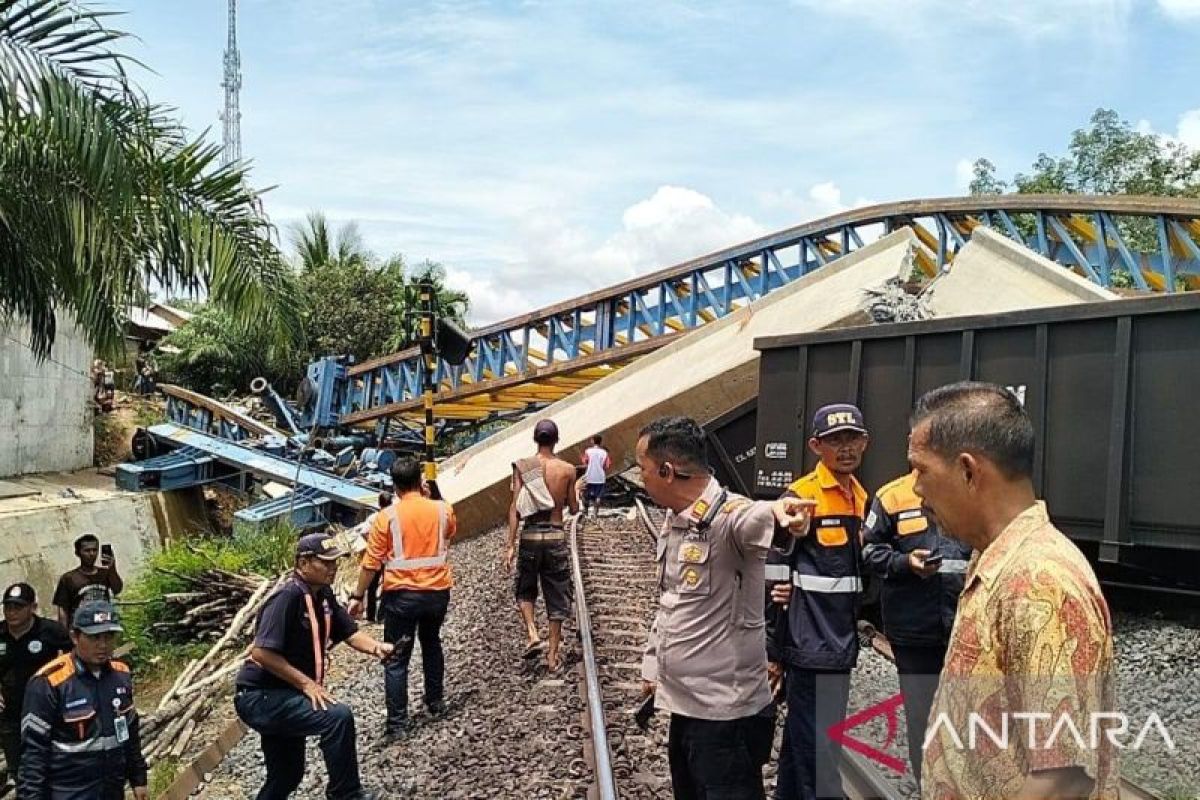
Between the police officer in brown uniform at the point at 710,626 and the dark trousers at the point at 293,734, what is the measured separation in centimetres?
191

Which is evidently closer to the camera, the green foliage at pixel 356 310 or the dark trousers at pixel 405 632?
the dark trousers at pixel 405 632

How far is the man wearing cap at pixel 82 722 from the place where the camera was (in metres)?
4.06

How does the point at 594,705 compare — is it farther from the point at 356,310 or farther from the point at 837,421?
the point at 356,310

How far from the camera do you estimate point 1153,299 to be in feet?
18.0

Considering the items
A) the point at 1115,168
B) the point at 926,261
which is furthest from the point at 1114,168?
the point at 926,261

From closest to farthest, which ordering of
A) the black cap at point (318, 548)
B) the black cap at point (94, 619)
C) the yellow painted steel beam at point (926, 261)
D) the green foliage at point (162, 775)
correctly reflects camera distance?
the black cap at point (94, 619) → the black cap at point (318, 548) → the green foliage at point (162, 775) → the yellow painted steel beam at point (926, 261)

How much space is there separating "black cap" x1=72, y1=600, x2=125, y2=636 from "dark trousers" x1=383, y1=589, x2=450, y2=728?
5.45 feet

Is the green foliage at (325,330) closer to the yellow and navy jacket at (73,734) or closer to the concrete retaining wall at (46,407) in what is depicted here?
the concrete retaining wall at (46,407)

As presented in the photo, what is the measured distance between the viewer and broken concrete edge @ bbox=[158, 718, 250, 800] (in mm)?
5359

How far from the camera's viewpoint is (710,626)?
3105mm

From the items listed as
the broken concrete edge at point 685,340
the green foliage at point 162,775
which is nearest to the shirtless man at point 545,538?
the green foliage at point 162,775

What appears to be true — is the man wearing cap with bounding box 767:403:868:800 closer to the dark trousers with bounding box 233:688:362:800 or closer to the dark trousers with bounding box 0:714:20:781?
the dark trousers with bounding box 233:688:362:800

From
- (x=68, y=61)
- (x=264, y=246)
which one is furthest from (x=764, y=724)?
(x=68, y=61)

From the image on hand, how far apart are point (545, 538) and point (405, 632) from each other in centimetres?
112
